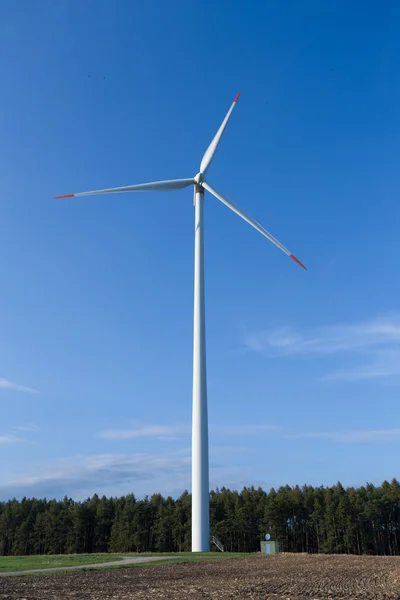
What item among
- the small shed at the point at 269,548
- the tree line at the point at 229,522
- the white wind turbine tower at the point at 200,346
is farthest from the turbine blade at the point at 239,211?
the tree line at the point at 229,522

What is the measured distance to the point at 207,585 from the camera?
2178 centimetres

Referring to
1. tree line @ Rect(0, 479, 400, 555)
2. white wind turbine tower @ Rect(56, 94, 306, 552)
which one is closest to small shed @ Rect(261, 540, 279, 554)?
white wind turbine tower @ Rect(56, 94, 306, 552)

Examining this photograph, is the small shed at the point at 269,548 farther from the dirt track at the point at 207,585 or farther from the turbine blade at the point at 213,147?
the turbine blade at the point at 213,147

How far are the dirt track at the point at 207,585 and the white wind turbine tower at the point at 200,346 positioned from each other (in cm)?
1380

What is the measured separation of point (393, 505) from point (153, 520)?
5066 centimetres

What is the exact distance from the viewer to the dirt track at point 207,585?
18.5 meters

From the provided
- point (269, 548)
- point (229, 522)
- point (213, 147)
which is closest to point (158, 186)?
point (213, 147)

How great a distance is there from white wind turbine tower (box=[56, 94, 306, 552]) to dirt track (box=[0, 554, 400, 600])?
45.3ft

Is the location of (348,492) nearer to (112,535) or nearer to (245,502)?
(245,502)

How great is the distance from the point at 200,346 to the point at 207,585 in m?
27.1

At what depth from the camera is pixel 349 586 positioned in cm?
2209

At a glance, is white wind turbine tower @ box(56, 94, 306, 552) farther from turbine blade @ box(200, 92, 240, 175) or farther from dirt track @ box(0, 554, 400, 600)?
dirt track @ box(0, 554, 400, 600)

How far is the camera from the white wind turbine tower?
4403 centimetres

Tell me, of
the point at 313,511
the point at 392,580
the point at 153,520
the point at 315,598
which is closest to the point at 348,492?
the point at 313,511
